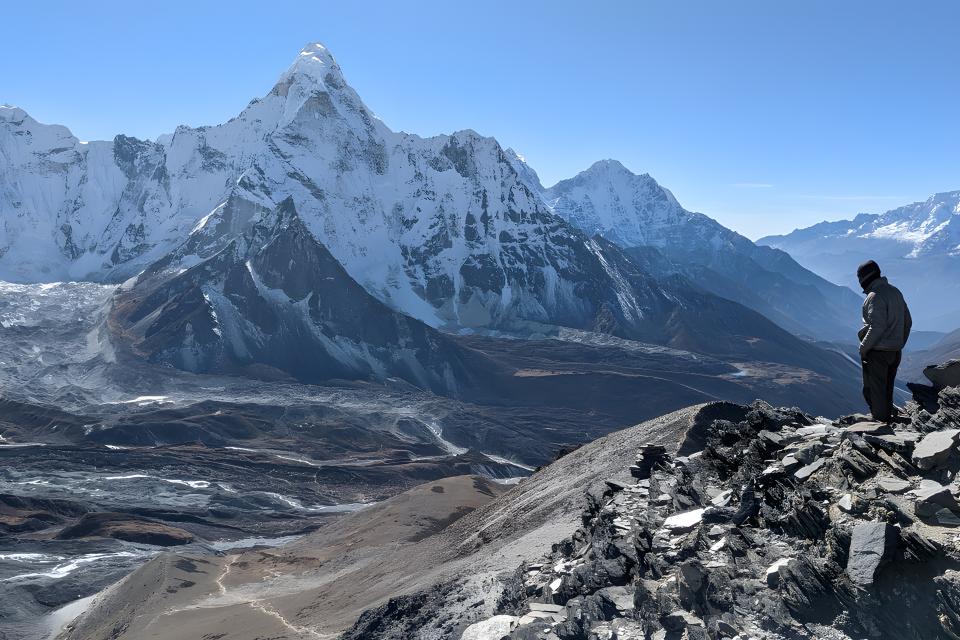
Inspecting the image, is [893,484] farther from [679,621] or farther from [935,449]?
[679,621]

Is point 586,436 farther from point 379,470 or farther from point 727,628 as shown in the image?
point 727,628

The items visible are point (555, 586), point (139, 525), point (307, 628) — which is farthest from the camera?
point (139, 525)

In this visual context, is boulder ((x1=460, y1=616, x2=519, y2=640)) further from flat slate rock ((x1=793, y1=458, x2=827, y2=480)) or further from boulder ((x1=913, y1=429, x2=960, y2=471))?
boulder ((x1=913, y1=429, x2=960, y2=471))

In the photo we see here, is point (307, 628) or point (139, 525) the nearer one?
point (307, 628)

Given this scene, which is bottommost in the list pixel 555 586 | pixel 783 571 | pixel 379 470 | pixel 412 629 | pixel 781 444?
pixel 379 470

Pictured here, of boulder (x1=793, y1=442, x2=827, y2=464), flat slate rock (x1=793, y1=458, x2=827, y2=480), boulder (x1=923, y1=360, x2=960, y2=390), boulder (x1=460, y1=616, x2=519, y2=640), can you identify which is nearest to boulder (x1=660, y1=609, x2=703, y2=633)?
boulder (x1=460, y1=616, x2=519, y2=640)

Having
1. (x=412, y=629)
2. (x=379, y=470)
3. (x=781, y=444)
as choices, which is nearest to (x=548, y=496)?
(x=412, y=629)

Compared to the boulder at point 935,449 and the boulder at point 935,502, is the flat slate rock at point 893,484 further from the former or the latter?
the boulder at point 935,502

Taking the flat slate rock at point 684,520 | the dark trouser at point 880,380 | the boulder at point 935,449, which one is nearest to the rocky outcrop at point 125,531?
the flat slate rock at point 684,520
